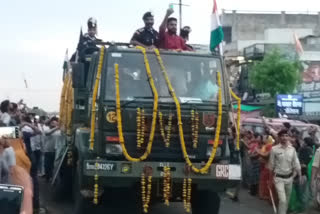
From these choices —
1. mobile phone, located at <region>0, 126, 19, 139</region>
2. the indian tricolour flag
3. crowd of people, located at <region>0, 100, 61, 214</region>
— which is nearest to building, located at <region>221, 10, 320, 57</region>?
crowd of people, located at <region>0, 100, 61, 214</region>

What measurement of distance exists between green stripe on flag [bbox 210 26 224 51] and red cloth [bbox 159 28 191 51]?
2.84 feet

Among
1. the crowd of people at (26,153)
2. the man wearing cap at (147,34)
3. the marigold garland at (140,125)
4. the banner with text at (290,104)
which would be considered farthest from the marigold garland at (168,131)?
the banner with text at (290,104)

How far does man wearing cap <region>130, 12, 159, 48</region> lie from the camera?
33.4ft

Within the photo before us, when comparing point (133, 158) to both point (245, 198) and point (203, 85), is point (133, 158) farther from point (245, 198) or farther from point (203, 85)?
point (245, 198)

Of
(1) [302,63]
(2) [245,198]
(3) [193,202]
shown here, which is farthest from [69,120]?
(1) [302,63]

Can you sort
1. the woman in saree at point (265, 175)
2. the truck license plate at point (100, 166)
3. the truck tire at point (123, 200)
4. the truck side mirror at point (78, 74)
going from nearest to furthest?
the truck license plate at point (100, 166)
the truck side mirror at point (78, 74)
the truck tire at point (123, 200)
the woman in saree at point (265, 175)

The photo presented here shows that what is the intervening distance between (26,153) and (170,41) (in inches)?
116

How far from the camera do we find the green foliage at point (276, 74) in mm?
40406

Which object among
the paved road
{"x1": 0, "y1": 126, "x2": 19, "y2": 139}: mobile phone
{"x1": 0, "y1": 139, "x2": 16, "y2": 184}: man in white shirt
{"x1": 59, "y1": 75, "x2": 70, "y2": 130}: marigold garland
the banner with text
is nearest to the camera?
{"x1": 0, "y1": 139, "x2": 16, "y2": 184}: man in white shirt

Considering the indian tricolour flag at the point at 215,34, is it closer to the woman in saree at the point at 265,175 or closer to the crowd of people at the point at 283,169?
the crowd of people at the point at 283,169

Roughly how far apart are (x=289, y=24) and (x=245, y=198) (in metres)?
49.2

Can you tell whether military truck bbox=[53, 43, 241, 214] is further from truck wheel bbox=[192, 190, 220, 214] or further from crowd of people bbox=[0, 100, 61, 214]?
crowd of people bbox=[0, 100, 61, 214]

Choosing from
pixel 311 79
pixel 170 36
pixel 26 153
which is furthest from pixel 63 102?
pixel 311 79

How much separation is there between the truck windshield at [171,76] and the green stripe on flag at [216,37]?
1.52 metres
